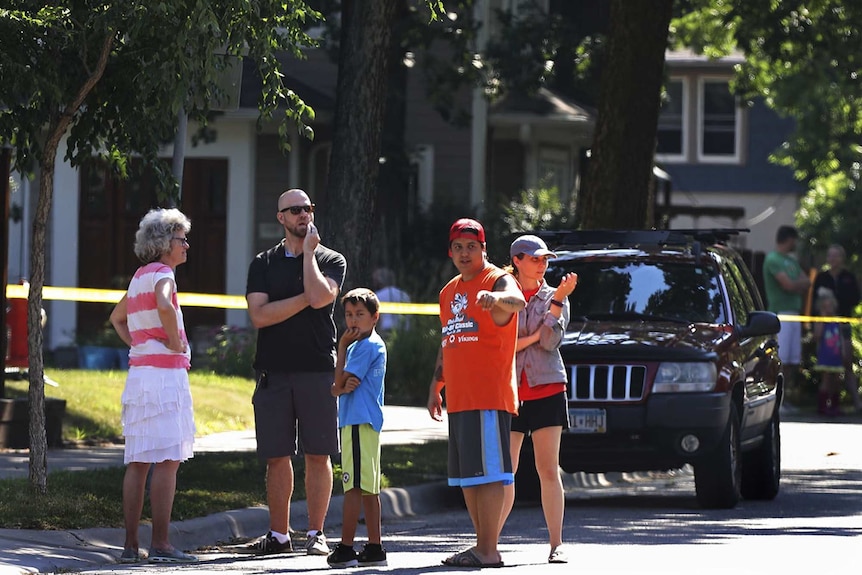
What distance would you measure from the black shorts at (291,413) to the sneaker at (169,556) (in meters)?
0.67

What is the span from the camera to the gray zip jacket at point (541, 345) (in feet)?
31.7

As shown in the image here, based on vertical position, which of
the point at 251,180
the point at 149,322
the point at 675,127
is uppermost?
the point at 675,127

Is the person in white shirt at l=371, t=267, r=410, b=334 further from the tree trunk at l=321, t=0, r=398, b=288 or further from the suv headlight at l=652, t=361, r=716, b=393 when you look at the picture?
the suv headlight at l=652, t=361, r=716, b=393

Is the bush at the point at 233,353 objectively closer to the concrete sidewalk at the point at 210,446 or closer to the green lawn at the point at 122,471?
the green lawn at the point at 122,471

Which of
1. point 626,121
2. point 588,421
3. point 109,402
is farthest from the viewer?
point 626,121

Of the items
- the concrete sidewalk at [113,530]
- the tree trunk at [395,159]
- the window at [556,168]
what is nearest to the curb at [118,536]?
the concrete sidewalk at [113,530]

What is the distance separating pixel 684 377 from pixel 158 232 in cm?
421

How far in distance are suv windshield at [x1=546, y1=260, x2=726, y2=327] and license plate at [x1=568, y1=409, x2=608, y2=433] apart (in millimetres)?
994

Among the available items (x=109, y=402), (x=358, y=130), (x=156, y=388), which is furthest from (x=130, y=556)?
(x=109, y=402)

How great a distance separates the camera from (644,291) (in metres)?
13.1

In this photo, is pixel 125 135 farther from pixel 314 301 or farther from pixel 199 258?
pixel 199 258

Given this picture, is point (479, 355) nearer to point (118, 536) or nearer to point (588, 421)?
point (118, 536)

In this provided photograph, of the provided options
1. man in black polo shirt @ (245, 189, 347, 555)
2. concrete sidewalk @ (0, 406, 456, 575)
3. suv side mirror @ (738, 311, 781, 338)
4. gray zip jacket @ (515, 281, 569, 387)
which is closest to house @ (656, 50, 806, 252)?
concrete sidewalk @ (0, 406, 456, 575)

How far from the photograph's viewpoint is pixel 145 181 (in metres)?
27.0
